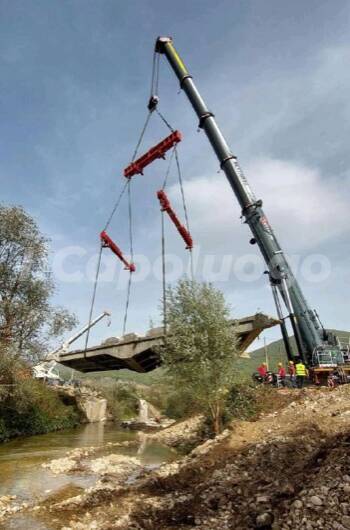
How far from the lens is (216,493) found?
30.7 ft

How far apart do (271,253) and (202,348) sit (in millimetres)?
8662

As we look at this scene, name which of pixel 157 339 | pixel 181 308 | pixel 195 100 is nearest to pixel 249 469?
pixel 181 308

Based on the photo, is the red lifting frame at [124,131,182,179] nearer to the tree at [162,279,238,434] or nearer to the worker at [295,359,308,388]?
the tree at [162,279,238,434]

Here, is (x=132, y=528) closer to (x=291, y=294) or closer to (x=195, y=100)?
(x=291, y=294)

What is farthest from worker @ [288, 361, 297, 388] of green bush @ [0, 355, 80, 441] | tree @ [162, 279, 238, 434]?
green bush @ [0, 355, 80, 441]

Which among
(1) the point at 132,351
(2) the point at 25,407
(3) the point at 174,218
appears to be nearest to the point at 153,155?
(3) the point at 174,218

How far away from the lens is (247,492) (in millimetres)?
8930

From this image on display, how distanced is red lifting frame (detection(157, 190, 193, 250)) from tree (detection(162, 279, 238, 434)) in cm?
1150

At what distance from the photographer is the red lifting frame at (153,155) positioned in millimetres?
28719

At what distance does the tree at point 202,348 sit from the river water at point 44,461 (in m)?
3.75

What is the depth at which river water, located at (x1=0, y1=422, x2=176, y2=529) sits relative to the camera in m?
13.1

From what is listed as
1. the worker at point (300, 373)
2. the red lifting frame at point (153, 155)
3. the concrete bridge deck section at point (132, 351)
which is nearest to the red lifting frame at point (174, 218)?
the red lifting frame at point (153, 155)

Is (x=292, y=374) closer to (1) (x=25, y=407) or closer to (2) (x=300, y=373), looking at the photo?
(2) (x=300, y=373)

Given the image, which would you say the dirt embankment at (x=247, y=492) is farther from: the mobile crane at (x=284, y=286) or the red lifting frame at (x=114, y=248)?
the red lifting frame at (x=114, y=248)
